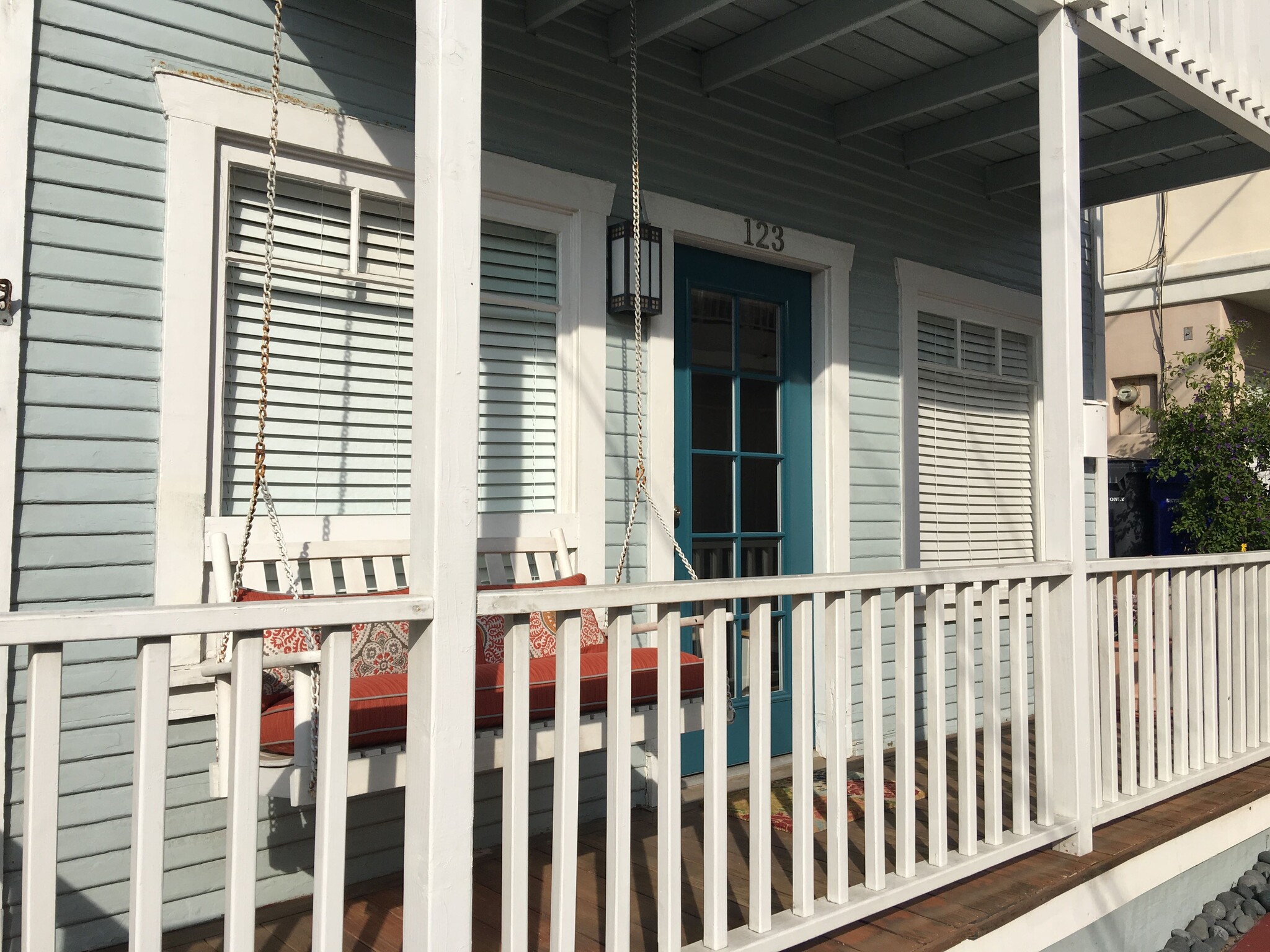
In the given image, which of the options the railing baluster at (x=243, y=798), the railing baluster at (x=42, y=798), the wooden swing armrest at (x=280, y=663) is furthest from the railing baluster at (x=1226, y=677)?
the railing baluster at (x=42, y=798)

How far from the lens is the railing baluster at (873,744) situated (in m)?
2.49

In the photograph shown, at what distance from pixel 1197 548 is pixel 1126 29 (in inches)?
197

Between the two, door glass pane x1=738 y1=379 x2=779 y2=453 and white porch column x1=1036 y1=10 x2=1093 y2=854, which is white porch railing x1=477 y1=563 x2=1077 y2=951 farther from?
door glass pane x1=738 y1=379 x2=779 y2=453

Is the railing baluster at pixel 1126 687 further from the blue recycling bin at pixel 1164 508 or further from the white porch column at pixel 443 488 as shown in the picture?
the blue recycling bin at pixel 1164 508

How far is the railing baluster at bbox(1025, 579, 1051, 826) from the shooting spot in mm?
3029

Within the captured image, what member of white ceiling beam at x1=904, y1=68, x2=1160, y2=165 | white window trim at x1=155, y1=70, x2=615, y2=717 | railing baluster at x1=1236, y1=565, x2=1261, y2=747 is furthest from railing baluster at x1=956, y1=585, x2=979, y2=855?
white ceiling beam at x1=904, y1=68, x2=1160, y2=165

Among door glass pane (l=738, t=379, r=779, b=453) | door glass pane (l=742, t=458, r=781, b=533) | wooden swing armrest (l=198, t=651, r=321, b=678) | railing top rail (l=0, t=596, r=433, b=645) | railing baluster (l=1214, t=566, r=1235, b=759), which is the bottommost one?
railing baluster (l=1214, t=566, r=1235, b=759)

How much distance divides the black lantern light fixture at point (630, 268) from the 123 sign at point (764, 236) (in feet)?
1.92

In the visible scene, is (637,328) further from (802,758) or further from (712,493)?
(802,758)

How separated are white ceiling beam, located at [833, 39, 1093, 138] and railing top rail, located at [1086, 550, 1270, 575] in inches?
73.8

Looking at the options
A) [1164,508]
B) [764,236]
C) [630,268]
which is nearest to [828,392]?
[764,236]

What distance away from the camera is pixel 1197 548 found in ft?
23.9

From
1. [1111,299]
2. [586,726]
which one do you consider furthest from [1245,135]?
[1111,299]

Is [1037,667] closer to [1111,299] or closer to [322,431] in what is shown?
[322,431]
